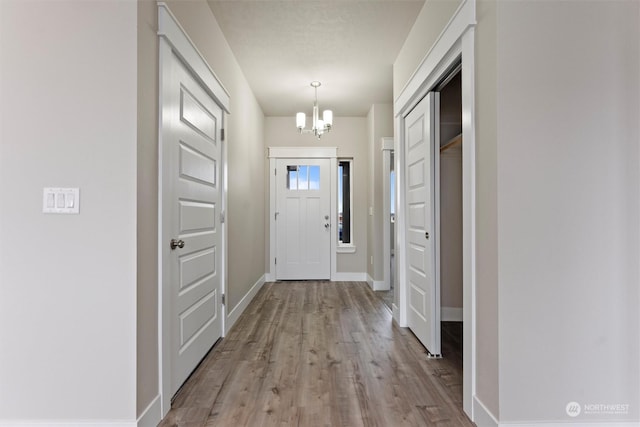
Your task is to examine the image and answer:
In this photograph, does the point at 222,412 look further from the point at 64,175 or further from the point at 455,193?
the point at 455,193

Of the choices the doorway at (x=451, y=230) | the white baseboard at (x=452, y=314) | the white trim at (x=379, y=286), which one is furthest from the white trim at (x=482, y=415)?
the white trim at (x=379, y=286)

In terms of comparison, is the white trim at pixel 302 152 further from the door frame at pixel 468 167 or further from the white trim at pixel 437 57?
the door frame at pixel 468 167

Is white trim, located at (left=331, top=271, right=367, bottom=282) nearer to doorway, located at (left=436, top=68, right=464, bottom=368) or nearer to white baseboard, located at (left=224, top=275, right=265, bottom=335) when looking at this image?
white baseboard, located at (left=224, top=275, right=265, bottom=335)

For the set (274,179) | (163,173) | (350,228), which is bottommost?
(350,228)

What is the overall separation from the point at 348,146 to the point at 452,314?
9.92 feet

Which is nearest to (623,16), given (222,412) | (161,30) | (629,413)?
(629,413)

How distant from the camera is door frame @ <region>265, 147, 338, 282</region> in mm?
5211

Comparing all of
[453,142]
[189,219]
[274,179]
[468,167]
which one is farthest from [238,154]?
[468,167]

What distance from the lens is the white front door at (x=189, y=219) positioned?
1799 mm

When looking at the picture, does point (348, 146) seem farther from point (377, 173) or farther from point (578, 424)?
point (578, 424)

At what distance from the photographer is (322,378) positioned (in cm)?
208

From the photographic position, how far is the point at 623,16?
4.80 feet

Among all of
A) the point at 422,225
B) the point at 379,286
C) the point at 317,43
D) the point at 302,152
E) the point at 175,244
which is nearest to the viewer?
the point at 175,244

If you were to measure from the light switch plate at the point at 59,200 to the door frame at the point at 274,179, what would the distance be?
12.4 ft
